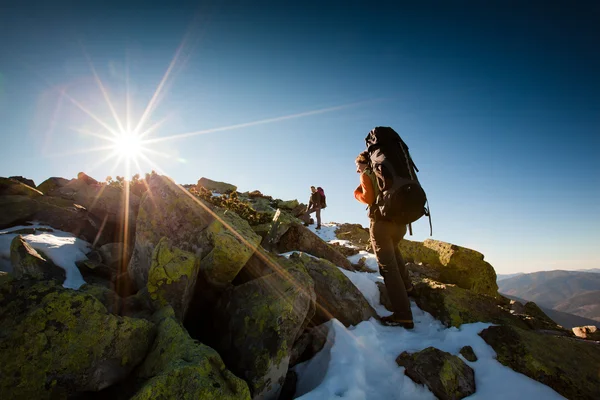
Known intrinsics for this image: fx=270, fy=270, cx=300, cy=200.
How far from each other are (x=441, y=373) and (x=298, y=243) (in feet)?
Answer: 20.6

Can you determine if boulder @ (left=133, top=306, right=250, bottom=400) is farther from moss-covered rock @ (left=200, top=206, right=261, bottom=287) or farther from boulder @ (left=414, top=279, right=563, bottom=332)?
boulder @ (left=414, top=279, right=563, bottom=332)

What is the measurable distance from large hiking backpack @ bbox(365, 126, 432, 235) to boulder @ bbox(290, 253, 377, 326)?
2.14m

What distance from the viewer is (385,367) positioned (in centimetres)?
514

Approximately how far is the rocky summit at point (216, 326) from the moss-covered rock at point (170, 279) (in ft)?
0.07

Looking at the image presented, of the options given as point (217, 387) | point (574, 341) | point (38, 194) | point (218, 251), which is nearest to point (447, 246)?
point (574, 341)

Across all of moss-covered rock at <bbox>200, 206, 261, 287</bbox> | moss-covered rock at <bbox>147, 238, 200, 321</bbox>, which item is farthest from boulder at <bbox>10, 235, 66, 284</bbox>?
moss-covered rock at <bbox>200, 206, 261, 287</bbox>

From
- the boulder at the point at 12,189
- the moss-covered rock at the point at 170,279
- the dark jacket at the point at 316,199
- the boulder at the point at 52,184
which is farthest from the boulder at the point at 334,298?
the dark jacket at the point at 316,199

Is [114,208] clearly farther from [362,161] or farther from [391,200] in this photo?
[391,200]

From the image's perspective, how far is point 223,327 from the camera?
5.27 meters

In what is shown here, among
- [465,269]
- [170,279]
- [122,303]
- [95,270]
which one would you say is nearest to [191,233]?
[170,279]

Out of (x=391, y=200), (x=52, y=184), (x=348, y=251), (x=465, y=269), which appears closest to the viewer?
(x=391, y=200)

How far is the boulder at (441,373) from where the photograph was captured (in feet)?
14.9

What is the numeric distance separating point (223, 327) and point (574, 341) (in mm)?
7193

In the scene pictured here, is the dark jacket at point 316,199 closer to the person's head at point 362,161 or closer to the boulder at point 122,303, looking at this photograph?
the person's head at point 362,161
